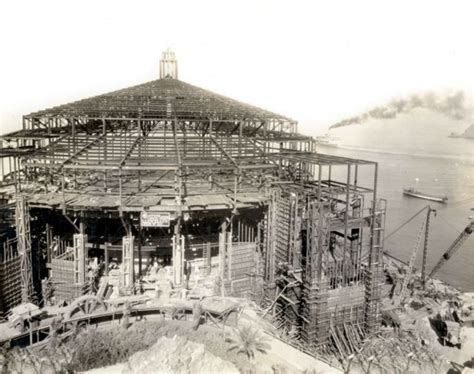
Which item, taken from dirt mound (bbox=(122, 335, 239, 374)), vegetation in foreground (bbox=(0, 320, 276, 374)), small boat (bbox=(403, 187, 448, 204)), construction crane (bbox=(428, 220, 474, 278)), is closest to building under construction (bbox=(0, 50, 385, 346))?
vegetation in foreground (bbox=(0, 320, 276, 374))

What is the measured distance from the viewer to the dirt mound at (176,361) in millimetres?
14430

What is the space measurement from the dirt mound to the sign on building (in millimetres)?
6364

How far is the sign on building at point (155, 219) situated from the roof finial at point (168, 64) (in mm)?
22109

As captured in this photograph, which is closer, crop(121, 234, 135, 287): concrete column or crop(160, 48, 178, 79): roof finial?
crop(121, 234, 135, 287): concrete column

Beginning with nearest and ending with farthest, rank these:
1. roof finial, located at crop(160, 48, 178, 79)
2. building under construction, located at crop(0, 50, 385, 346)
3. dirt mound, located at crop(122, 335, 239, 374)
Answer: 1. dirt mound, located at crop(122, 335, 239, 374)
2. building under construction, located at crop(0, 50, 385, 346)
3. roof finial, located at crop(160, 48, 178, 79)

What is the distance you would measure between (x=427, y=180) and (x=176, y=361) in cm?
10668

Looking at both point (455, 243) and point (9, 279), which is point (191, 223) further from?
point (455, 243)

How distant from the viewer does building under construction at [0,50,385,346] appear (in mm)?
22125

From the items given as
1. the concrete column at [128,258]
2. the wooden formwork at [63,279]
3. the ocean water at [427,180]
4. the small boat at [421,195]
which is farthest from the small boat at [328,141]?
the wooden formwork at [63,279]

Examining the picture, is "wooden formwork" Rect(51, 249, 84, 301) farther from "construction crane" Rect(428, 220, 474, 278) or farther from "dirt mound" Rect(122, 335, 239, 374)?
"construction crane" Rect(428, 220, 474, 278)

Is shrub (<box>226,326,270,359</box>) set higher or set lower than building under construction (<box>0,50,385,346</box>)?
lower

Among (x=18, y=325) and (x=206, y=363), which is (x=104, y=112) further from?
(x=206, y=363)

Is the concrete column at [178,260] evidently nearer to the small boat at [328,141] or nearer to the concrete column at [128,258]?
the concrete column at [128,258]

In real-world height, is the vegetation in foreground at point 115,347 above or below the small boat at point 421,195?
above
